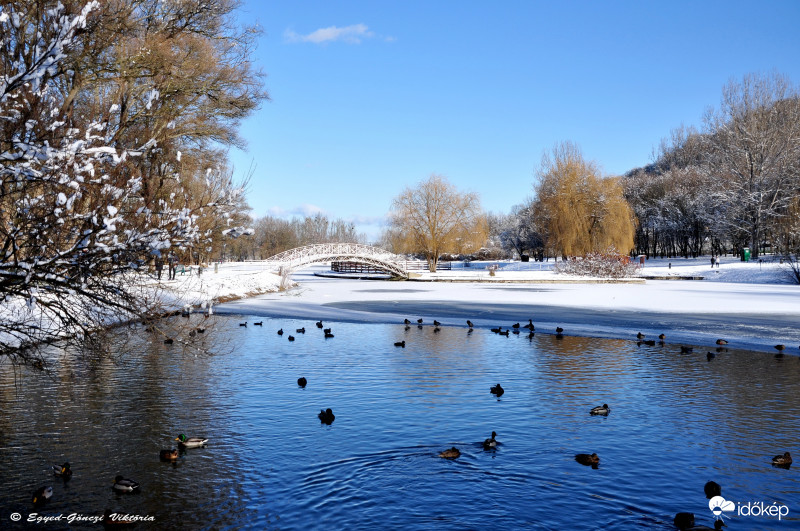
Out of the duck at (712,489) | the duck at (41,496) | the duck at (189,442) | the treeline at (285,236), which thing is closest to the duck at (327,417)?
the duck at (189,442)

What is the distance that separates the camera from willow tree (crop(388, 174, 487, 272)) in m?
70.7

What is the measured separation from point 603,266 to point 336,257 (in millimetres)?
24351

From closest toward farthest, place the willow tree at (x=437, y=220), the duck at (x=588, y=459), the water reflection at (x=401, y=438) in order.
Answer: the water reflection at (x=401, y=438), the duck at (x=588, y=459), the willow tree at (x=437, y=220)

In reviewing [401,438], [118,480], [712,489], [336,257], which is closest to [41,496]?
[118,480]

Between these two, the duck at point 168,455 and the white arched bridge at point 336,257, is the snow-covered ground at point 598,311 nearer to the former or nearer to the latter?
the white arched bridge at point 336,257

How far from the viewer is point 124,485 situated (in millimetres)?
7707

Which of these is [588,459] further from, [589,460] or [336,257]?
[336,257]

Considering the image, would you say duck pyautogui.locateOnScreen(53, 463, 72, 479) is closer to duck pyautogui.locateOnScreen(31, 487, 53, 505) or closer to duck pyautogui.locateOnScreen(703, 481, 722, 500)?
duck pyautogui.locateOnScreen(31, 487, 53, 505)

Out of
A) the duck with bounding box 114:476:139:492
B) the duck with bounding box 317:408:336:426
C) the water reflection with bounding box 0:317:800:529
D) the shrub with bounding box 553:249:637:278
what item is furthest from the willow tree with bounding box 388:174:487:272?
the duck with bounding box 114:476:139:492

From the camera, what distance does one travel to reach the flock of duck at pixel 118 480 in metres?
7.36

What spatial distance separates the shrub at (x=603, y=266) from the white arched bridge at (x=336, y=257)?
54.4 feet

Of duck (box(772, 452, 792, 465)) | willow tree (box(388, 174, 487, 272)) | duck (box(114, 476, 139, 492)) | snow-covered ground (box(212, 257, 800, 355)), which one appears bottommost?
duck (box(114, 476, 139, 492))

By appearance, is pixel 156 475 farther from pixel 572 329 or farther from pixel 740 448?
pixel 572 329

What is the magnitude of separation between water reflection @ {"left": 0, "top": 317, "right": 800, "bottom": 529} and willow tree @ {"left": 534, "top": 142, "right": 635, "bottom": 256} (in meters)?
45.3
